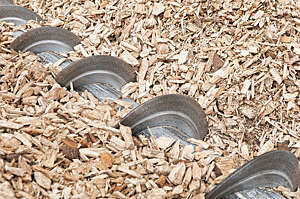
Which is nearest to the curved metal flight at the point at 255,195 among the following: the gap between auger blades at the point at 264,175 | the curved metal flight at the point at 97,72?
the gap between auger blades at the point at 264,175

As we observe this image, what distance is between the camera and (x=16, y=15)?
10.0 feet

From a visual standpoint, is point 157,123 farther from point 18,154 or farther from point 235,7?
A: point 235,7

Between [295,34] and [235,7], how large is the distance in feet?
1.59

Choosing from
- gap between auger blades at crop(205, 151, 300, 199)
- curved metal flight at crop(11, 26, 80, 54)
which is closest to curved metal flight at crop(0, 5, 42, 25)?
curved metal flight at crop(11, 26, 80, 54)

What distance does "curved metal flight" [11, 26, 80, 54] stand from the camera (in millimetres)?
2641

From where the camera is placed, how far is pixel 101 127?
6.24ft

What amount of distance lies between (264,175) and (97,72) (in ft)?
4.24

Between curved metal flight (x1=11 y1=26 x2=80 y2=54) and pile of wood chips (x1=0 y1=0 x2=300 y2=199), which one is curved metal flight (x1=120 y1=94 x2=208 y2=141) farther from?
curved metal flight (x1=11 y1=26 x2=80 y2=54)

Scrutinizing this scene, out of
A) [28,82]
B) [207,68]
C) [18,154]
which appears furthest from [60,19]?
[18,154]

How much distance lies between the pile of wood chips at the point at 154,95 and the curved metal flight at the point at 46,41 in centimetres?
9

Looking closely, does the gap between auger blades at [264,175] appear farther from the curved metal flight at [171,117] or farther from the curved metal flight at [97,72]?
the curved metal flight at [97,72]

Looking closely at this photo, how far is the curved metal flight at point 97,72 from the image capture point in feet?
7.56

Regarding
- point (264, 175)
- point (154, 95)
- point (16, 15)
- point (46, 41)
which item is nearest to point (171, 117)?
point (154, 95)

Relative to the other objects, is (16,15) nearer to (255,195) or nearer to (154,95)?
(154,95)
